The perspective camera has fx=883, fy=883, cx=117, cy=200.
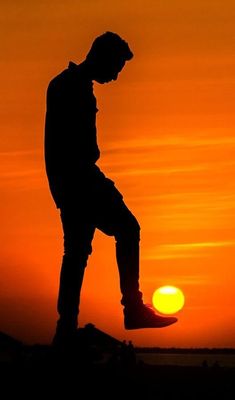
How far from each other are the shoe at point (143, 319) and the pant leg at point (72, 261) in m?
0.76

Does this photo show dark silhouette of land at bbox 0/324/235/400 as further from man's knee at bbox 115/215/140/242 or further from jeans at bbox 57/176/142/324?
man's knee at bbox 115/215/140/242

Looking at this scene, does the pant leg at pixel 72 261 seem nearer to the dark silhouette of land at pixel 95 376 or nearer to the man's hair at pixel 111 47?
the dark silhouette of land at pixel 95 376

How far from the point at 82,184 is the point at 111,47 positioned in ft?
5.73

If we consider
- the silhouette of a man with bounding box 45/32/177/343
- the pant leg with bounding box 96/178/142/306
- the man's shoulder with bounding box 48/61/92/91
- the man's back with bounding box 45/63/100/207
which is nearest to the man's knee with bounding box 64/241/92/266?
the silhouette of a man with bounding box 45/32/177/343

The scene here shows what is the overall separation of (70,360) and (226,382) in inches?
76.0

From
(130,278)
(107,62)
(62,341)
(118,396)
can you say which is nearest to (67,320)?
(62,341)

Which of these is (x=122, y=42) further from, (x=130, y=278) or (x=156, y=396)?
(x=156, y=396)

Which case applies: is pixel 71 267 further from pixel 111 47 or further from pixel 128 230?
pixel 111 47

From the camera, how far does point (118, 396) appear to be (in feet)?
30.5

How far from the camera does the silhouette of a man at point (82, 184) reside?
11.0m

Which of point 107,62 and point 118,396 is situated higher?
point 107,62

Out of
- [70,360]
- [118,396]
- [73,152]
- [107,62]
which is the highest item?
[107,62]

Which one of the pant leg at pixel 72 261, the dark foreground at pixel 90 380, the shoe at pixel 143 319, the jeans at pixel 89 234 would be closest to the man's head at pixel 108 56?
the jeans at pixel 89 234

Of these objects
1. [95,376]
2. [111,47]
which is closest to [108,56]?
[111,47]
